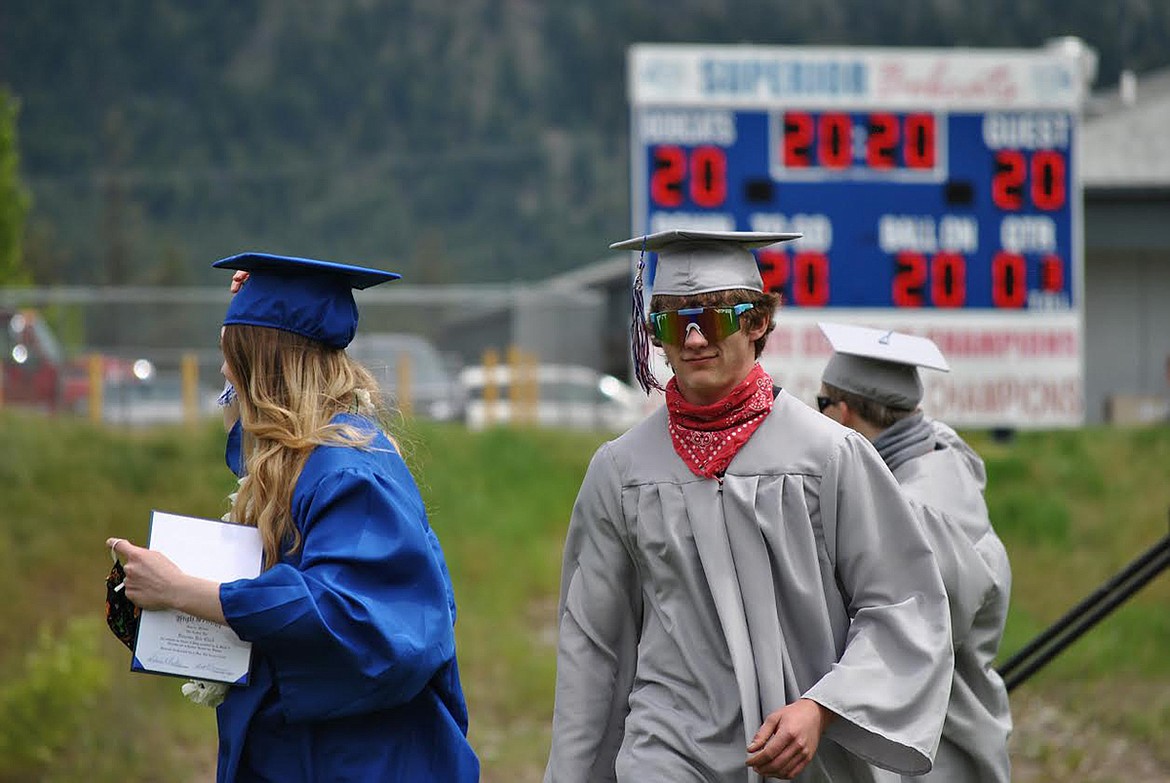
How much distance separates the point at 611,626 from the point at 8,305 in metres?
19.1

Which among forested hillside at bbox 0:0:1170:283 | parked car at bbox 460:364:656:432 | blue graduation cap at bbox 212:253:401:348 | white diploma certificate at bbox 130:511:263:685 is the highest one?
forested hillside at bbox 0:0:1170:283

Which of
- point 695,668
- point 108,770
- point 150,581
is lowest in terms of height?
point 108,770

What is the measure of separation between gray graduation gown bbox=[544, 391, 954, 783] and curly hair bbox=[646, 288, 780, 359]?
0.70 feet

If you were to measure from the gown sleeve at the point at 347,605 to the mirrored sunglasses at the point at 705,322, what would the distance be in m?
0.73

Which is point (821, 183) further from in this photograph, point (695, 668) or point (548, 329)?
point (695, 668)

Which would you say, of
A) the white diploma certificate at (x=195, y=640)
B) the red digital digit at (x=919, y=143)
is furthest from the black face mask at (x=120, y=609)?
the red digital digit at (x=919, y=143)

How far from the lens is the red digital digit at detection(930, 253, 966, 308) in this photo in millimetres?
15961

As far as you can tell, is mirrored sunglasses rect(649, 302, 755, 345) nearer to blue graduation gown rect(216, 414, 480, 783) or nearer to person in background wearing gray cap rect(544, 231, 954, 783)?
person in background wearing gray cap rect(544, 231, 954, 783)

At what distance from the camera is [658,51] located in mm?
15555

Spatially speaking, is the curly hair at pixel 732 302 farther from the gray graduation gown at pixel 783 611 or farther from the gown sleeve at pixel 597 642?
the gown sleeve at pixel 597 642

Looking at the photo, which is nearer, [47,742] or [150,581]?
[150,581]

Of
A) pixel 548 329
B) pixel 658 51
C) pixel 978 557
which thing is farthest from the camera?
pixel 548 329

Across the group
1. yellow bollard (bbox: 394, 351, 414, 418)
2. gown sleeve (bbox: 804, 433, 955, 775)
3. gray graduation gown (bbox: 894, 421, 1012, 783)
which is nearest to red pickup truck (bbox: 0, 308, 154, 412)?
yellow bollard (bbox: 394, 351, 414, 418)

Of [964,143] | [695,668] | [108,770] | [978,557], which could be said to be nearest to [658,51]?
[964,143]
